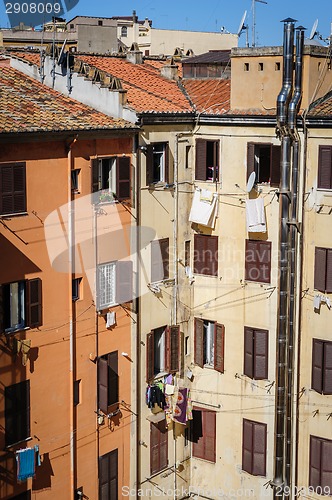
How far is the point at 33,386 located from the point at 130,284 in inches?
247

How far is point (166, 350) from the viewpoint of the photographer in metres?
37.2

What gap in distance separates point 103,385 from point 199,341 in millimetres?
5886

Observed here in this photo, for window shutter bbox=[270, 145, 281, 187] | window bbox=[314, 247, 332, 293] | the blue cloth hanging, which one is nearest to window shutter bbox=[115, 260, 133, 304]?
window shutter bbox=[270, 145, 281, 187]

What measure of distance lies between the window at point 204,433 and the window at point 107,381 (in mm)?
5443

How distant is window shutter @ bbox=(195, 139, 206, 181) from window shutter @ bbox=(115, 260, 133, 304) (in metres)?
5.42

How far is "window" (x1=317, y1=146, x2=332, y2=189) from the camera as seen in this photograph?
33.3 m

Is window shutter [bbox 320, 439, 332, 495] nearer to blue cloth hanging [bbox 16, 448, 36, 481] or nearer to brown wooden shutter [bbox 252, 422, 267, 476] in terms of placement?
brown wooden shutter [bbox 252, 422, 267, 476]

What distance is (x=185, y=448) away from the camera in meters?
38.8

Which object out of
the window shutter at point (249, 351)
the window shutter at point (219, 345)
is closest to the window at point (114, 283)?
the window shutter at point (219, 345)

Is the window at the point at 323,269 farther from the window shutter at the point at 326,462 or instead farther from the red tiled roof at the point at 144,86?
the red tiled roof at the point at 144,86

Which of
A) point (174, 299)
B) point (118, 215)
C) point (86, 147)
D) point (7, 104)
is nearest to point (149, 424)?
point (174, 299)

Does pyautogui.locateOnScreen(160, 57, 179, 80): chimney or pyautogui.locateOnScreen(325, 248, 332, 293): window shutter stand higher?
pyautogui.locateOnScreen(160, 57, 179, 80): chimney

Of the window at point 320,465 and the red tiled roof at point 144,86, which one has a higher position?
the red tiled roof at point 144,86

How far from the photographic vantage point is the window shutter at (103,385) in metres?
33.8
